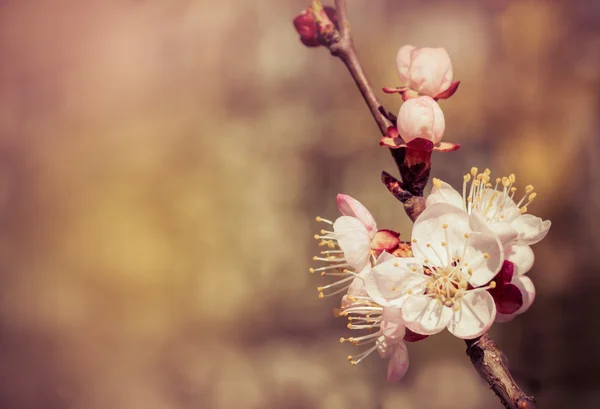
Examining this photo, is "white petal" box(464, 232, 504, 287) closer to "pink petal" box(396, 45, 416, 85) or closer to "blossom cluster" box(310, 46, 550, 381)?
"blossom cluster" box(310, 46, 550, 381)

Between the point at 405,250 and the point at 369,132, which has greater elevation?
the point at 369,132

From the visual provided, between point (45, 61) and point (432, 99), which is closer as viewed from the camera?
point (432, 99)

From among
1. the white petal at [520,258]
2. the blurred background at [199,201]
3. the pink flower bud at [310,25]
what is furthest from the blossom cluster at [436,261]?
the blurred background at [199,201]

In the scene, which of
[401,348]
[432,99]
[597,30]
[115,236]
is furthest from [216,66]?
[597,30]

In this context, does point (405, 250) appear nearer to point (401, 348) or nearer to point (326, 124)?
point (401, 348)

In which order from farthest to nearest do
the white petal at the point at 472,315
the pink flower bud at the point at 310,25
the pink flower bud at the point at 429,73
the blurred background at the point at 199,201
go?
1. the blurred background at the point at 199,201
2. the pink flower bud at the point at 310,25
3. the pink flower bud at the point at 429,73
4. the white petal at the point at 472,315

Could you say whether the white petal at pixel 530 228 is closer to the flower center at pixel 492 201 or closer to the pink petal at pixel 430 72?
the flower center at pixel 492 201
